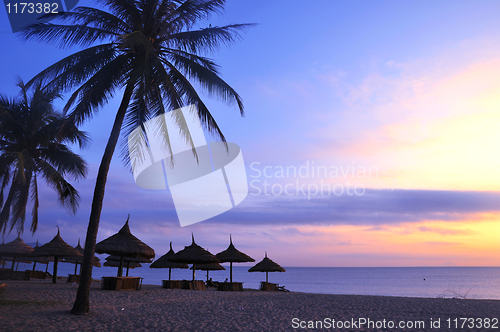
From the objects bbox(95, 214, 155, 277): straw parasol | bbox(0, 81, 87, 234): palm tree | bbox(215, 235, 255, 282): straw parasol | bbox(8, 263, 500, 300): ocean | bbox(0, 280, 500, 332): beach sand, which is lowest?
bbox(8, 263, 500, 300): ocean

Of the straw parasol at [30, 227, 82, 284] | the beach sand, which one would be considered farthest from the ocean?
the straw parasol at [30, 227, 82, 284]

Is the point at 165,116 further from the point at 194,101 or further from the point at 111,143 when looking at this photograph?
the point at 111,143

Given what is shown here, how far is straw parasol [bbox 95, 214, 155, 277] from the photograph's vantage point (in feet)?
49.1

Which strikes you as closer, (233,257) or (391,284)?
(233,257)

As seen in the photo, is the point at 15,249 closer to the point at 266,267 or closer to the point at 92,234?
the point at 266,267

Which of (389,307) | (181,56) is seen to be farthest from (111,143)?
(389,307)

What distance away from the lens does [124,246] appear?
49.7 ft

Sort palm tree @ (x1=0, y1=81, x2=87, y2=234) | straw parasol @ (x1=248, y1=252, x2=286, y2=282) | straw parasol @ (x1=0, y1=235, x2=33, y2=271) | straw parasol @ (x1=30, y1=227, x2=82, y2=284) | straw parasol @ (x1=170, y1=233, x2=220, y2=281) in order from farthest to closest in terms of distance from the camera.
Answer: straw parasol @ (x1=248, y1=252, x2=286, y2=282), straw parasol @ (x1=0, y1=235, x2=33, y2=271), straw parasol @ (x1=170, y1=233, x2=220, y2=281), straw parasol @ (x1=30, y1=227, x2=82, y2=284), palm tree @ (x1=0, y1=81, x2=87, y2=234)

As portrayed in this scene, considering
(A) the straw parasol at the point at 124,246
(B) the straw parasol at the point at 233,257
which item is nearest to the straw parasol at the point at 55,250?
(A) the straw parasol at the point at 124,246

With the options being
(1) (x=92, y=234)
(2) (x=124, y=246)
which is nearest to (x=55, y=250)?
(2) (x=124, y=246)

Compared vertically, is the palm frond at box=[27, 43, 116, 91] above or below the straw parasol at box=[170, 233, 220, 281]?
above

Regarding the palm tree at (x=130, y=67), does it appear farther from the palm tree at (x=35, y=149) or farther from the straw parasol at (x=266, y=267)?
the straw parasol at (x=266, y=267)

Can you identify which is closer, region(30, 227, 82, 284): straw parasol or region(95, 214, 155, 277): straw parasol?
region(95, 214, 155, 277): straw parasol

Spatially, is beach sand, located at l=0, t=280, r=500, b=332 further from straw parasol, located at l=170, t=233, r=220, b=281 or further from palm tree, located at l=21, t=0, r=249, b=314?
straw parasol, located at l=170, t=233, r=220, b=281
